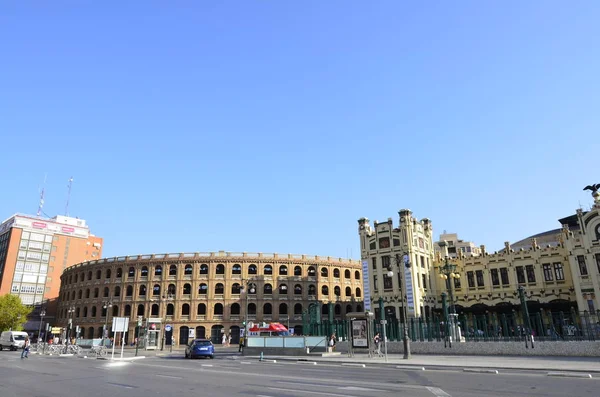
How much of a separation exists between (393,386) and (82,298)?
75.7 metres

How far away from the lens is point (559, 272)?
4506cm

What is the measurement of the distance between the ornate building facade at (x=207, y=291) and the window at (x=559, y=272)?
3405 centimetres

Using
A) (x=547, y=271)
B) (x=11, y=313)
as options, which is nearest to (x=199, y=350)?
(x=547, y=271)

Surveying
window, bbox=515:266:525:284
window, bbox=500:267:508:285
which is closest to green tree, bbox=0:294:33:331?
window, bbox=500:267:508:285

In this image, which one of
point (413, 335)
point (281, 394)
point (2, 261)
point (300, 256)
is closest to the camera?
point (281, 394)

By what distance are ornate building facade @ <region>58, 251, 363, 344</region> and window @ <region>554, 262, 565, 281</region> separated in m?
34.0

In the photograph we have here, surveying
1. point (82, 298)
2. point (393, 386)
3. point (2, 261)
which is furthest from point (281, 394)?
point (2, 261)

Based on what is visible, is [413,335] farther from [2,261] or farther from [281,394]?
[2,261]

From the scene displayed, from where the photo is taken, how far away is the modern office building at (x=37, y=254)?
95.5 m

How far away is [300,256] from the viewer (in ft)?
243

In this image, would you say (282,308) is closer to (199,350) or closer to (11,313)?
(199,350)

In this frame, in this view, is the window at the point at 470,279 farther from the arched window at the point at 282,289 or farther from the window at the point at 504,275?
the arched window at the point at 282,289

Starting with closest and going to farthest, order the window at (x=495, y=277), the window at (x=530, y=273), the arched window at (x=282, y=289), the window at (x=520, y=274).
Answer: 1. the window at (x=530, y=273)
2. the window at (x=520, y=274)
3. the window at (x=495, y=277)
4. the arched window at (x=282, y=289)

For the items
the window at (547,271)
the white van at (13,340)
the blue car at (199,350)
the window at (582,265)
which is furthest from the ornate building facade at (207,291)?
the window at (582,265)
